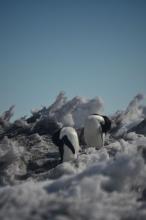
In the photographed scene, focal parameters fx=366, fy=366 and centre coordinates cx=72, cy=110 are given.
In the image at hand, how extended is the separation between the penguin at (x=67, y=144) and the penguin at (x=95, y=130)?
170 cm

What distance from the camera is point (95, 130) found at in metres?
12.7

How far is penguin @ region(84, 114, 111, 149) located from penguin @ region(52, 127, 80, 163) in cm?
170

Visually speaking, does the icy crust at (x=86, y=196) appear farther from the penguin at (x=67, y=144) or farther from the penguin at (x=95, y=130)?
the penguin at (x=95, y=130)

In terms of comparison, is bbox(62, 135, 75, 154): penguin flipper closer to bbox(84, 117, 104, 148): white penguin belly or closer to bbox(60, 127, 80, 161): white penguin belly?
bbox(60, 127, 80, 161): white penguin belly

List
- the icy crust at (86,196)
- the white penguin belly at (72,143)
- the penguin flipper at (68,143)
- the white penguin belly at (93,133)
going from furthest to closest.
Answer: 1. the white penguin belly at (93,133)
2. the penguin flipper at (68,143)
3. the white penguin belly at (72,143)
4. the icy crust at (86,196)

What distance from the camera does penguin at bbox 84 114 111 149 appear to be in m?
12.6

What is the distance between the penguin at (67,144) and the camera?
31.7 feet

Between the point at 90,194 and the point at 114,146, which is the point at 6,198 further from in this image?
the point at 114,146

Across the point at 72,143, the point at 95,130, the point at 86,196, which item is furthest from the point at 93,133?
the point at 86,196

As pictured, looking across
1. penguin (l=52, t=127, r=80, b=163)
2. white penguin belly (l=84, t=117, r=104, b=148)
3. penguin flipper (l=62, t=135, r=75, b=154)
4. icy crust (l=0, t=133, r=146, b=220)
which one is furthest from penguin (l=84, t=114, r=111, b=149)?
icy crust (l=0, t=133, r=146, b=220)

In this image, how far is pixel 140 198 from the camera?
4.25 meters

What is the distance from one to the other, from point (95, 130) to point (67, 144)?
2.55m

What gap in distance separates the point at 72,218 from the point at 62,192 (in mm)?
405

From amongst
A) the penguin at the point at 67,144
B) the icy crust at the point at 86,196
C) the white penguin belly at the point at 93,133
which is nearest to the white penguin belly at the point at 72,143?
the penguin at the point at 67,144
